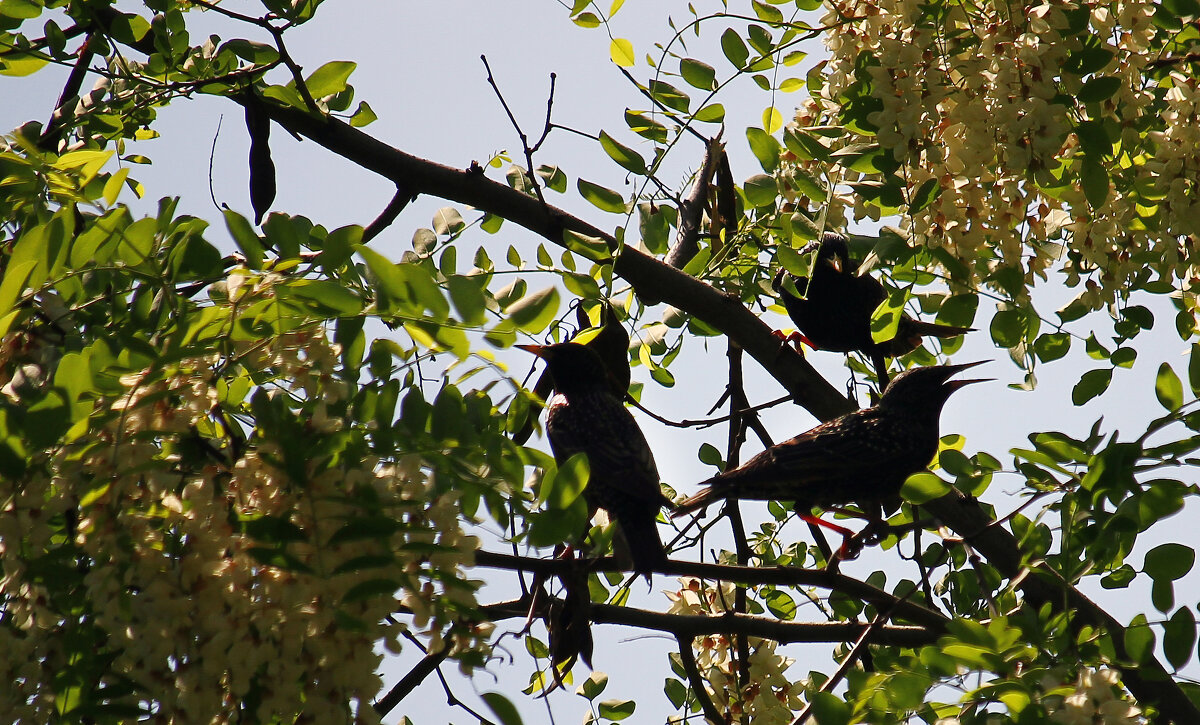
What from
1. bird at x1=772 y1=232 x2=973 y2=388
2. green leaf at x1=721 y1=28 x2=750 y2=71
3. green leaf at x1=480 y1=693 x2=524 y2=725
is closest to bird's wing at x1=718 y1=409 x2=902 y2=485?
bird at x1=772 y1=232 x2=973 y2=388

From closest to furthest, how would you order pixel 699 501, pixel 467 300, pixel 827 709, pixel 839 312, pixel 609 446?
1. pixel 467 300
2. pixel 827 709
3. pixel 699 501
4. pixel 609 446
5. pixel 839 312

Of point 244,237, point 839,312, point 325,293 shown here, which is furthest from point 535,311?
point 839,312

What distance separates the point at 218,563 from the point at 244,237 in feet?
1.64

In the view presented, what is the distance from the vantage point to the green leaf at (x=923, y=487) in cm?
220

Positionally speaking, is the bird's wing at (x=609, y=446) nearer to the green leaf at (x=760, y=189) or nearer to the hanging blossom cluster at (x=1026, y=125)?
the green leaf at (x=760, y=189)

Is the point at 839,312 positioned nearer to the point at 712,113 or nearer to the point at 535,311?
the point at 712,113

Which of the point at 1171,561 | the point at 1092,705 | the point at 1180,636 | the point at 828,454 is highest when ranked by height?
the point at 828,454

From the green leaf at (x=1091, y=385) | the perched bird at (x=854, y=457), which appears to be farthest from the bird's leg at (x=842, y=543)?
the green leaf at (x=1091, y=385)

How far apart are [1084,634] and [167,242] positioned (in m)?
1.83

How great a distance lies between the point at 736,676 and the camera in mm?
3553

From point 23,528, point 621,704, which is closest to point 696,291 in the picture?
point 621,704

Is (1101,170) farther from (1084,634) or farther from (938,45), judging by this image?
(1084,634)

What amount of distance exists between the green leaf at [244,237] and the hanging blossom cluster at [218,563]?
0.70ft

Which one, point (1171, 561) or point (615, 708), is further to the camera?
point (615, 708)
